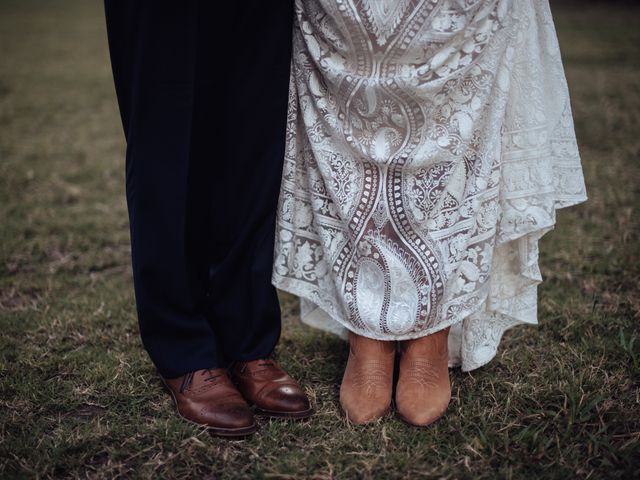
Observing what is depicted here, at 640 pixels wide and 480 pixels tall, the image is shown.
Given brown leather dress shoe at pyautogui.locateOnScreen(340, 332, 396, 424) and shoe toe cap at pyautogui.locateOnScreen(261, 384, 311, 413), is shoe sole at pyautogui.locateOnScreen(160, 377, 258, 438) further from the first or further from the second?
brown leather dress shoe at pyautogui.locateOnScreen(340, 332, 396, 424)

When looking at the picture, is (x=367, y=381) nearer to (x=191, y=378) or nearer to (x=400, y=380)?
(x=400, y=380)

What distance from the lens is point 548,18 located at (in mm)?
1461

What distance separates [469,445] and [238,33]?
1035 millimetres

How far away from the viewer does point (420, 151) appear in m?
1.40

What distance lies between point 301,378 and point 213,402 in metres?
0.31

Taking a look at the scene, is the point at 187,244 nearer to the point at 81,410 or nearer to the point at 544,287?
the point at 81,410

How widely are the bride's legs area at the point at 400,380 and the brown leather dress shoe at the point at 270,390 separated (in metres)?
0.11

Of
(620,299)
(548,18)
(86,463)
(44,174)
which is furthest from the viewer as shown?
(44,174)

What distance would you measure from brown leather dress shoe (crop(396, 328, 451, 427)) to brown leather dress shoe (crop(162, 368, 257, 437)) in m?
0.36

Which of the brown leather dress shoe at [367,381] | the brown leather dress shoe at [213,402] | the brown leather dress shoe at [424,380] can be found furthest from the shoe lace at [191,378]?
the brown leather dress shoe at [424,380]

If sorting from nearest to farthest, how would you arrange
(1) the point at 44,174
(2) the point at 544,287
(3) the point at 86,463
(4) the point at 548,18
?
(3) the point at 86,463 < (4) the point at 548,18 < (2) the point at 544,287 < (1) the point at 44,174

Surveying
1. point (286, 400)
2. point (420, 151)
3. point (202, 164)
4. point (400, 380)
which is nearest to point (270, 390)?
point (286, 400)

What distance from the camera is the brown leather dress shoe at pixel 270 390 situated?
1.49 meters

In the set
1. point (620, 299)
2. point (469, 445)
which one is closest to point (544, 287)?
point (620, 299)
